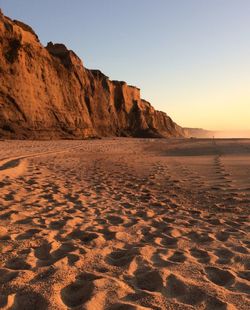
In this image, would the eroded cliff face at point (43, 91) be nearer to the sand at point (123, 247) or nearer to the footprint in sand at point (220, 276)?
the sand at point (123, 247)

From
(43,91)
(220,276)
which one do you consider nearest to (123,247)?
(220,276)

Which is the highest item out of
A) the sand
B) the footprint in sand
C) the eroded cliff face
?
the eroded cliff face

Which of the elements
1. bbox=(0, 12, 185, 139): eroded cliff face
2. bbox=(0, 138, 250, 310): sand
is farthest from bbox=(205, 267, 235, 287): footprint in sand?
bbox=(0, 12, 185, 139): eroded cliff face

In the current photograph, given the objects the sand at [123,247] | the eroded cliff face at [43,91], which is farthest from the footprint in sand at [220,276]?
the eroded cliff face at [43,91]

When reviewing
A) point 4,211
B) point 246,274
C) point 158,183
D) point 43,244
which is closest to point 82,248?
point 43,244

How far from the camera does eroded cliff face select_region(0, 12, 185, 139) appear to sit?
27156 millimetres

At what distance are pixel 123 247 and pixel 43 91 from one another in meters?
29.5

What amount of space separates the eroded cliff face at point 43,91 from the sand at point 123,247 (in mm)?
19980

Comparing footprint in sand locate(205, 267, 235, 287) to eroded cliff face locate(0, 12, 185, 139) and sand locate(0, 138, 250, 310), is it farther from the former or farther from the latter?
eroded cliff face locate(0, 12, 185, 139)

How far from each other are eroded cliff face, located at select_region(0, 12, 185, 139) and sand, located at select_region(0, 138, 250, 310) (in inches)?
787

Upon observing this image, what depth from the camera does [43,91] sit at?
32.0 m

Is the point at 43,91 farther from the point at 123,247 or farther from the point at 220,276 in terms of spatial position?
the point at 220,276

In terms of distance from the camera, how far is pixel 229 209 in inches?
253

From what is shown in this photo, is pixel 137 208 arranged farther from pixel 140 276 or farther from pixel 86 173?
pixel 86 173
